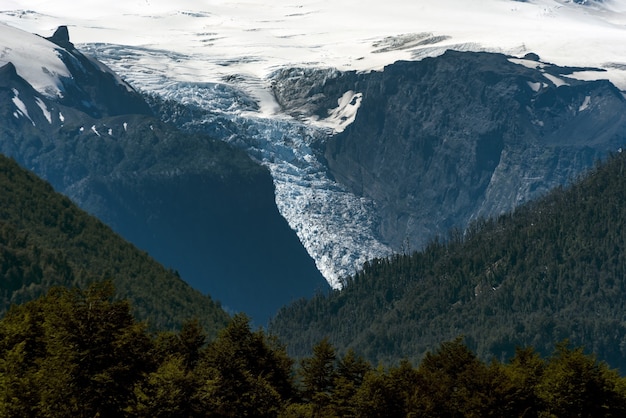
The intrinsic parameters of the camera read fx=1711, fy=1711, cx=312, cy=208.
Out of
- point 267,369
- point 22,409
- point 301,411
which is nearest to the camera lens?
point 22,409

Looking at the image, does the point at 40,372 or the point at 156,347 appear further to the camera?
the point at 156,347

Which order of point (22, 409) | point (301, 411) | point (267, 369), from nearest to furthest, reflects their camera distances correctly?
point (22, 409) → point (301, 411) → point (267, 369)

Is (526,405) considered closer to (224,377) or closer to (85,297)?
(224,377)

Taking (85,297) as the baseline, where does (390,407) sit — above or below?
below

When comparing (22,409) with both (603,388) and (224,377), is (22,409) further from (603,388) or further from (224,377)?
(603,388)

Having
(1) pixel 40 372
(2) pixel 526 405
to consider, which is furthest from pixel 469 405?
(1) pixel 40 372

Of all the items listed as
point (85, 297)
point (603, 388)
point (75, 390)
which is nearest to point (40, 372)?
point (75, 390)
